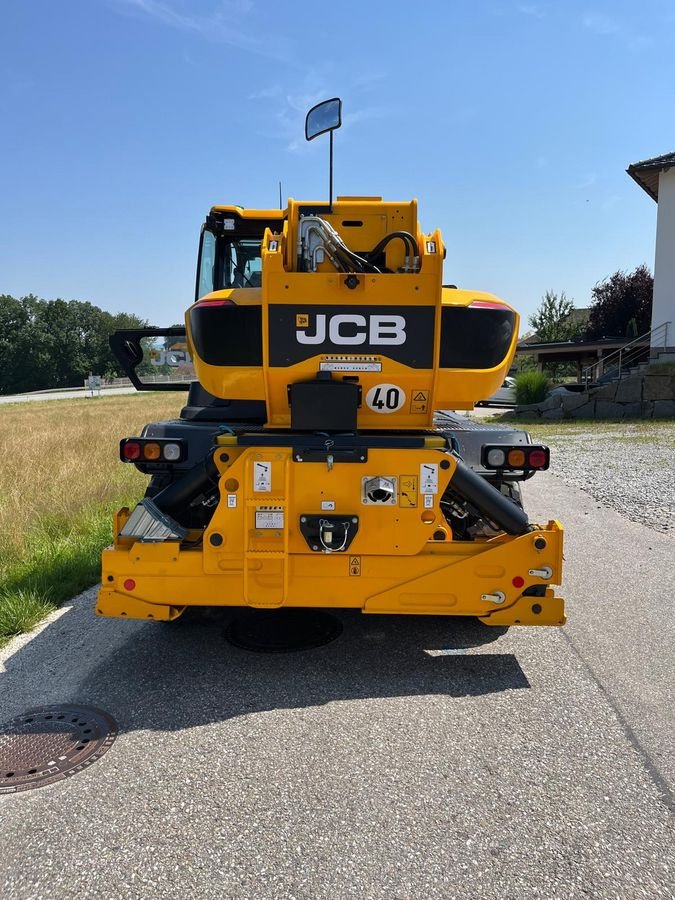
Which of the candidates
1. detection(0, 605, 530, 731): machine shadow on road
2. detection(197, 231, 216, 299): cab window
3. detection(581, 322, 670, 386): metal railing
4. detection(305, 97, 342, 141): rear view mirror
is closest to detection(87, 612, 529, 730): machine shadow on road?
detection(0, 605, 530, 731): machine shadow on road

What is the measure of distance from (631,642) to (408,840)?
243cm

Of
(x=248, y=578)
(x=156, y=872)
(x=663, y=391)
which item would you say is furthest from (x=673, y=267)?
(x=156, y=872)

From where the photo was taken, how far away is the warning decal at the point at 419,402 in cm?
363

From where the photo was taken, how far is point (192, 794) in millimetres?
2623

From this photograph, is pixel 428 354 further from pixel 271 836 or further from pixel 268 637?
pixel 271 836

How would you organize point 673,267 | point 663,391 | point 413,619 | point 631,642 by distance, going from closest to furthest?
point 631,642 < point 413,619 < point 663,391 < point 673,267

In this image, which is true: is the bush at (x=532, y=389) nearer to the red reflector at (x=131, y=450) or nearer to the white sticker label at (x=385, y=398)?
the white sticker label at (x=385, y=398)

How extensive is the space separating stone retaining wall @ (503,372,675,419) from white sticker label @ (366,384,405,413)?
18.4 metres

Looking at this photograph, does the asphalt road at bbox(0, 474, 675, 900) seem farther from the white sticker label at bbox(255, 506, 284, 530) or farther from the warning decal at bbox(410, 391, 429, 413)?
the warning decal at bbox(410, 391, 429, 413)

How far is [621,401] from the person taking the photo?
20.4 metres

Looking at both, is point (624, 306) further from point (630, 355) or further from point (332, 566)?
point (332, 566)

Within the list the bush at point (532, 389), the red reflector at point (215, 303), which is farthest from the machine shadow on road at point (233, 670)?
the bush at point (532, 389)

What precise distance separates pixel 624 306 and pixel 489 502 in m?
36.5

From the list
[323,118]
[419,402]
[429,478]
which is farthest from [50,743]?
[323,118]
